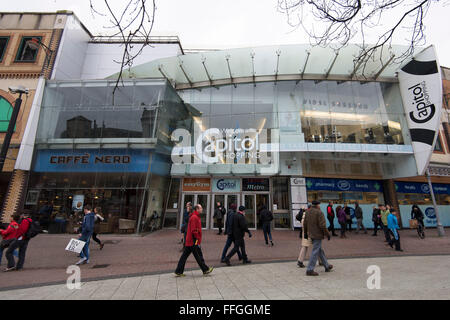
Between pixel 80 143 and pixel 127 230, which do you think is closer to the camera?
pixel 127 230

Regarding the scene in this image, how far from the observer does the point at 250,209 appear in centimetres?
1440

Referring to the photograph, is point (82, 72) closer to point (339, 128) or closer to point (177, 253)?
point (177, 253)

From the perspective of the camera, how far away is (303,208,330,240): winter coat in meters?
5.00

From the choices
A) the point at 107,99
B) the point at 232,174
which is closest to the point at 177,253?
the point at 232,174

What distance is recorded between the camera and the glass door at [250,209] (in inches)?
553

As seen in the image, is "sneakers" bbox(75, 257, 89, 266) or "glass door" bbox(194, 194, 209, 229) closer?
"sneakers" bbox(75, 257, 89, 266)

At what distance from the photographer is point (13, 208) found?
12500 mm

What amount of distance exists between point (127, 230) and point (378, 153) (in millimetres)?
16278

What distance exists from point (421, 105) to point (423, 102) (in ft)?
0.65

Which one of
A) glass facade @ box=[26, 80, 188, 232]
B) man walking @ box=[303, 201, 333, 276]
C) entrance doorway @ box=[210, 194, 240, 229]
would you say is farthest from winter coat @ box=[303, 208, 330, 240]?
glass facade @ box=[26, 80, 188, 232]

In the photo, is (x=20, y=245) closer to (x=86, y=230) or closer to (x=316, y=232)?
(x=86, y=230)

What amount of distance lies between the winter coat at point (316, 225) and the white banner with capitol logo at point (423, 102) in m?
11.9

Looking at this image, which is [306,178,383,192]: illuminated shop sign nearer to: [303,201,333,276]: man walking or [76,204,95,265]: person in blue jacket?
[303,201,333,276]: man walking

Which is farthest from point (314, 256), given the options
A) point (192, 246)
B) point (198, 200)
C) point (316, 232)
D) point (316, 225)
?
point (198, 200)
